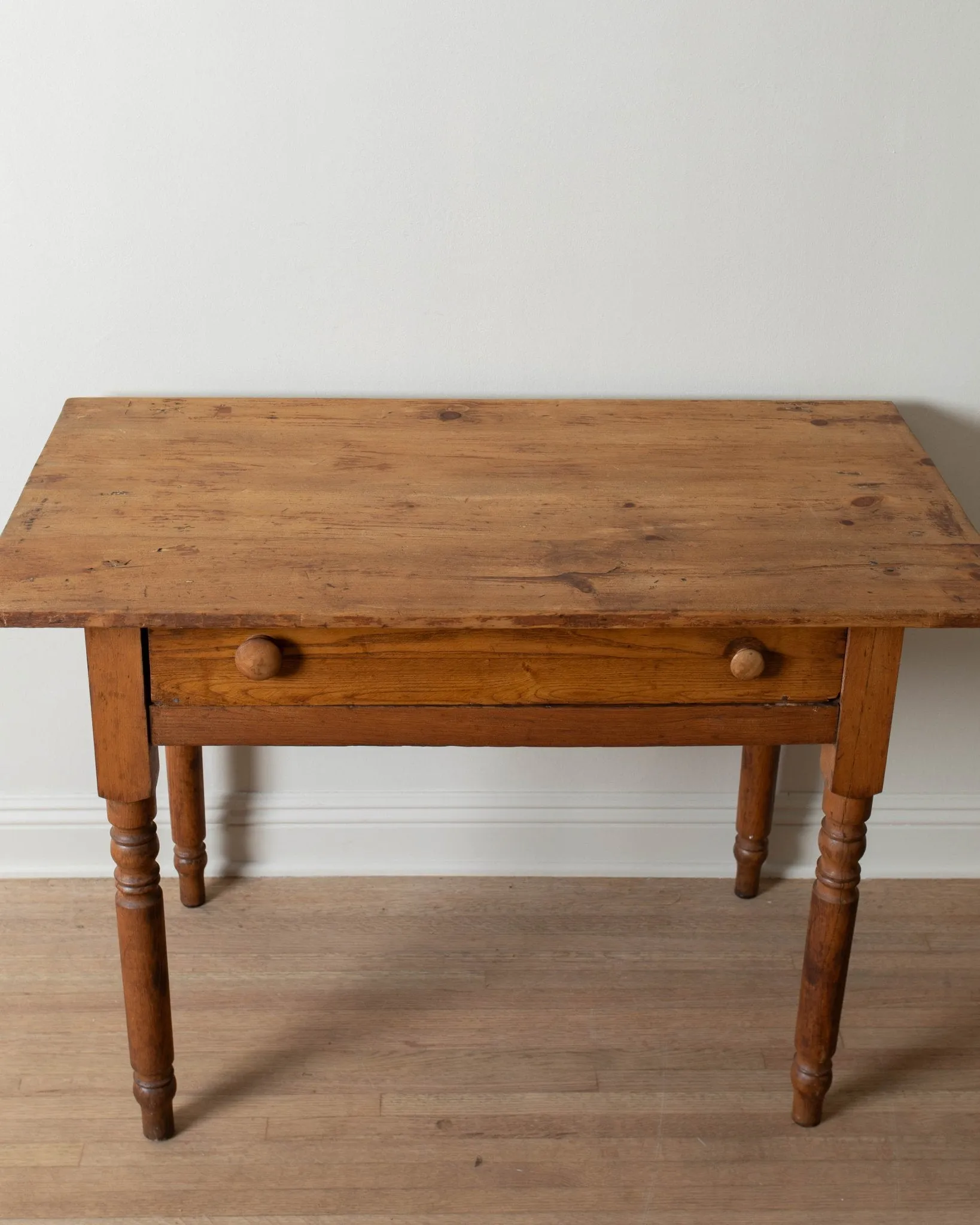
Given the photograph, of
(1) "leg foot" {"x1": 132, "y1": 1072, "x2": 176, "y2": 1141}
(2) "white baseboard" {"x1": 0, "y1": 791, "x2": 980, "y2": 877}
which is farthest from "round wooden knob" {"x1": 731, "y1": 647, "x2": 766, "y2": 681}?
(1) "leg foot" {"x1": 132, "y1": 1072, "x2": 176, "y2": 1141}

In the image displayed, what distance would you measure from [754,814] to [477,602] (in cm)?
102

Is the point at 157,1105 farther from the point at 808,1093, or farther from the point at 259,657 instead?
the point at 808,1093

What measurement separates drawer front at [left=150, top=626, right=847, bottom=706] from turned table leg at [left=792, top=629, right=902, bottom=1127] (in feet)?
0.12

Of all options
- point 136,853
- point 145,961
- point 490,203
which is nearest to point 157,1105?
point 145,961

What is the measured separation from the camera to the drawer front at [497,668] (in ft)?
5.71

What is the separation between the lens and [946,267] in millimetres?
2227

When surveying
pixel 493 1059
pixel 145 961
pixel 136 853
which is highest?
pixel 136 853

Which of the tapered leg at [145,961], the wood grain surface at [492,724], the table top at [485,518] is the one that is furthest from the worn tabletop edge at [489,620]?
the tapered leg at [145,961]

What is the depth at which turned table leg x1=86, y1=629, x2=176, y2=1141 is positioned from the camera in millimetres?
1734

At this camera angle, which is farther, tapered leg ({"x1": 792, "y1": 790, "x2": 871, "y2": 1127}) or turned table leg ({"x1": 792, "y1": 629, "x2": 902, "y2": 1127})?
tapered leg ({"x1": 792, "y1": 790, "x2": 871, "y2": 1127})

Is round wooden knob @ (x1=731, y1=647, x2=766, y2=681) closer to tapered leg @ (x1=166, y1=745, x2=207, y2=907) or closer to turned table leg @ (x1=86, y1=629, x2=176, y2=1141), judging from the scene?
turned table leg @ (x1=86, y1=629, x2=176, y2=1141)

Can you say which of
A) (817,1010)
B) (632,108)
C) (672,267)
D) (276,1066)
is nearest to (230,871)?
(276,1066)

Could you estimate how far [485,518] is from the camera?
1.87 metres

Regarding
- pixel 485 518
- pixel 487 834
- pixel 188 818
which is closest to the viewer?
pixel 485 518
